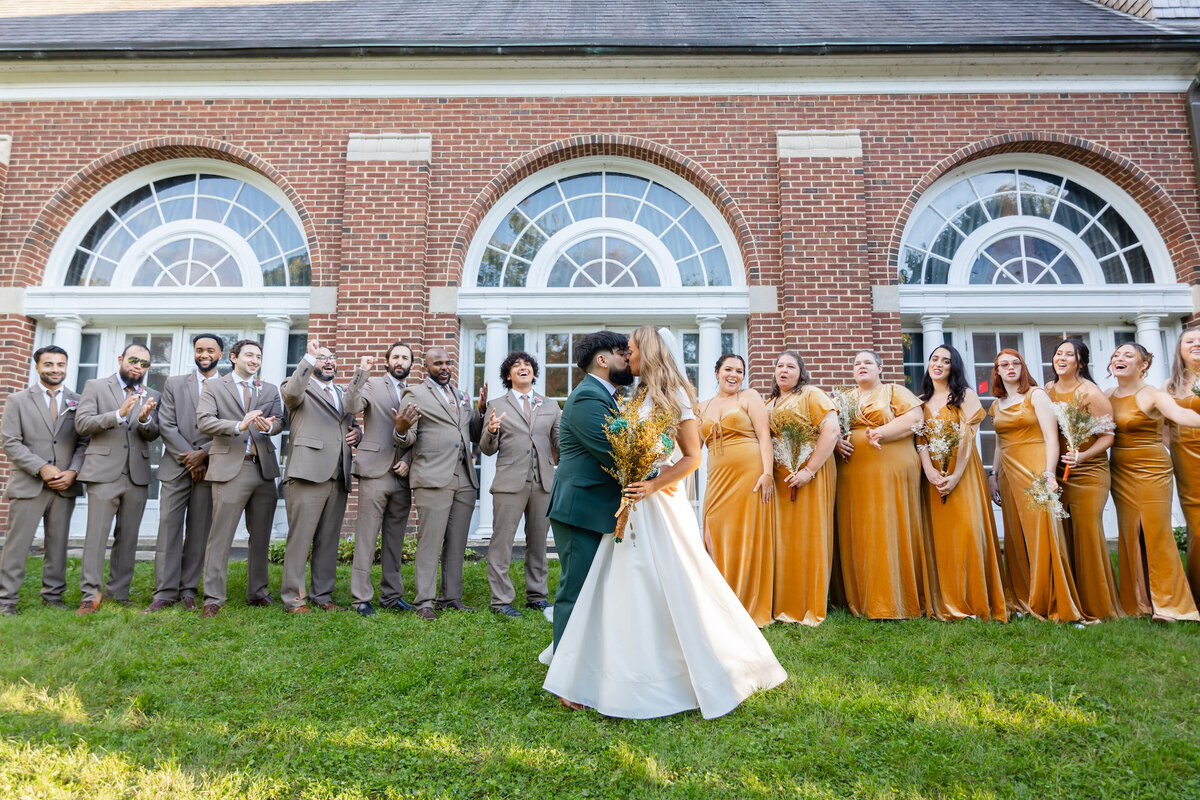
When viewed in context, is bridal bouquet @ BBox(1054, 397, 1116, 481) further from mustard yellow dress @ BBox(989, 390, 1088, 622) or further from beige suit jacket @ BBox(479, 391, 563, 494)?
beige suit jacket @ BBox(479, 391, 563, 494)

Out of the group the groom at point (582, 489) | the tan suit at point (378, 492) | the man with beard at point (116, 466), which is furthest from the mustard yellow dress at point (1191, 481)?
the man with beard at point (116, 466)

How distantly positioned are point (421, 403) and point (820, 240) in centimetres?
514

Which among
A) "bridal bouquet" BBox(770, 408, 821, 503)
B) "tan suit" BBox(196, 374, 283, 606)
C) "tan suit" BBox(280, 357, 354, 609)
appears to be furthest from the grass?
"bridal bouquet" BBox(770, 408, 821, 503)

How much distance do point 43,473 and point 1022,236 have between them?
10.6m

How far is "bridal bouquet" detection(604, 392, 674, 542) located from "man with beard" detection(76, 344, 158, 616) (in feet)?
14.0

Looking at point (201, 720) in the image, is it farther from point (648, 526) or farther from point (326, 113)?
point (326, 113)

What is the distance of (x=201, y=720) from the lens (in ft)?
11.5

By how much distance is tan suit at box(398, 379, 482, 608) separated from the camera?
223 inches

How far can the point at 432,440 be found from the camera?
5.75m

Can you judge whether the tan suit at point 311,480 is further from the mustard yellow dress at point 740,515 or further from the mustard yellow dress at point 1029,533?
the mustard yellow dress at point 1029,533

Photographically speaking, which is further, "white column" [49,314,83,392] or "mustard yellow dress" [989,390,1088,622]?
"white column" [49,314,83,392]

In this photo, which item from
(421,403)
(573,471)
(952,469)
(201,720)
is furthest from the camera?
(421,403)

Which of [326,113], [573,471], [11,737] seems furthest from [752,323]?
[11,737]

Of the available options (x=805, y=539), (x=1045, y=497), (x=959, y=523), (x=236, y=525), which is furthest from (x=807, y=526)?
(x=236, y=525)
